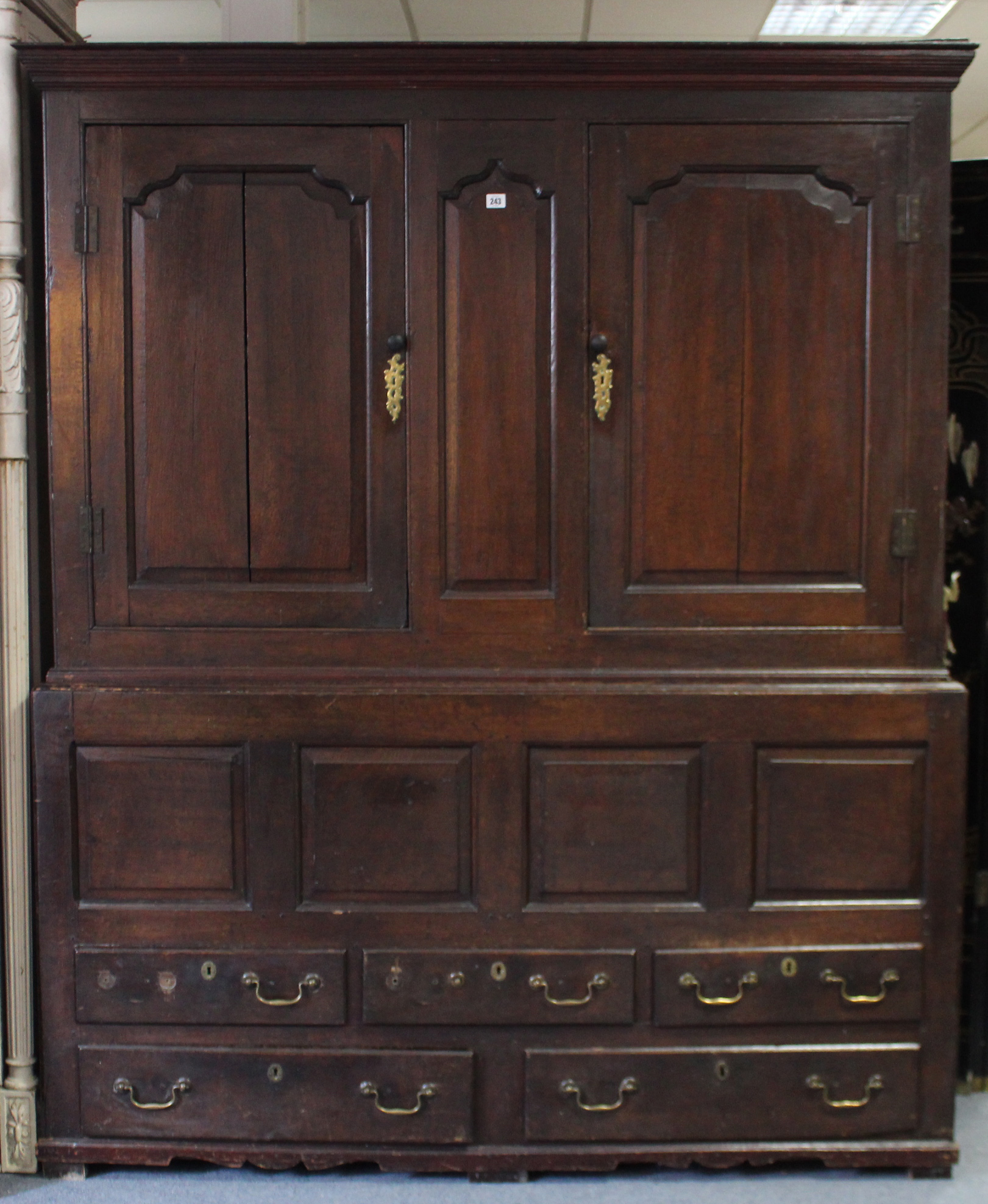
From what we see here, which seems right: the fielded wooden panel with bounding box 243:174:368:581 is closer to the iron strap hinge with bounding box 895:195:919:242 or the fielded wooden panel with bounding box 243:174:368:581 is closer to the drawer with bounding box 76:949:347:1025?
the drawer with bounding box 76:949:347:1025

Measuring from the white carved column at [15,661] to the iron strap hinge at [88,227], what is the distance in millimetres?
144

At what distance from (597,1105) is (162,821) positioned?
3.69ft

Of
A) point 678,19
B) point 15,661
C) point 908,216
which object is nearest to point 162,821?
point 15,661

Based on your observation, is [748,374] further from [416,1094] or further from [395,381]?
[416,1094]

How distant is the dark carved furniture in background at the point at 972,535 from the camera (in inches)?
102

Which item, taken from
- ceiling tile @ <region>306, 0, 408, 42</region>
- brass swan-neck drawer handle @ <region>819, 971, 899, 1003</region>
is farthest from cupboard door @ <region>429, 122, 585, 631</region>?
ceiling tile @ <region>306, 0, 408, 42</region>

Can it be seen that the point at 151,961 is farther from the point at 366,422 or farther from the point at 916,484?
the point at 916,484

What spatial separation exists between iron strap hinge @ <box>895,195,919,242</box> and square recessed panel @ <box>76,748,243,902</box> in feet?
5.87

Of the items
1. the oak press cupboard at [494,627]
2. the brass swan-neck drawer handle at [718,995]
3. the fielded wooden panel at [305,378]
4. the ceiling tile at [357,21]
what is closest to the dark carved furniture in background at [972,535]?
the oak press cupboard at [494,627]

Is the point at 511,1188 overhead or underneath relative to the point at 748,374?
underneath

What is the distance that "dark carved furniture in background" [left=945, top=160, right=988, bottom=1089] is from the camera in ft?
8.50

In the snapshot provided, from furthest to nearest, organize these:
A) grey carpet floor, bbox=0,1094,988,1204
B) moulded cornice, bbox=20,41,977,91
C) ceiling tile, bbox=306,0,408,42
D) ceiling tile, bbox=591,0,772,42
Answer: ceiling tile, bbox=591,0,772,42
ceiling tile, bbox=306,0,408,42
grey carpet floor, bbox=0,1094,988,1204
moulded cornice, bbox=20,41,977,91

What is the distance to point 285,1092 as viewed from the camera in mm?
2252

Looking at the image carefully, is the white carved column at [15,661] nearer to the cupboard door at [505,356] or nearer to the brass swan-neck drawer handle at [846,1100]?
the cupboard door at [505,356]
